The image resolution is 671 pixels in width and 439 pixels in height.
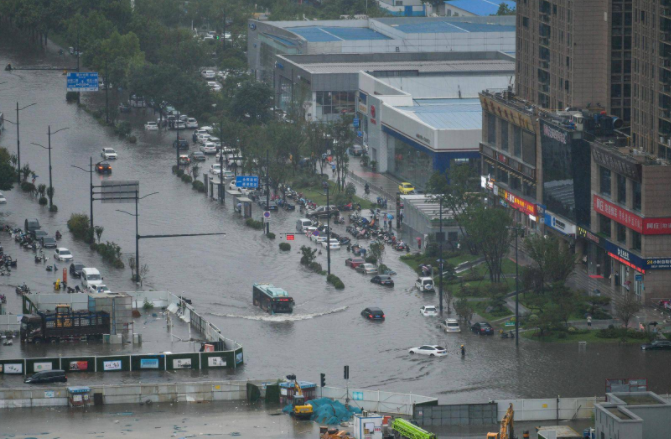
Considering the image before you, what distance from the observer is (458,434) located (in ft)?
333

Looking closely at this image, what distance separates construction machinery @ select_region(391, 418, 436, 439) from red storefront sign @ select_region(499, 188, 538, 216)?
58.9 m

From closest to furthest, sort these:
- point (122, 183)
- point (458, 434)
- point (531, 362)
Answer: point (458, 434) < point (531, 362) < point (122, 183)

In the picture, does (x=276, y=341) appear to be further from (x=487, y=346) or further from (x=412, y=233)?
(x=412, y=233)

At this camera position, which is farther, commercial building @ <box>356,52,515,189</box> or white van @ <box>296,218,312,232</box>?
commercial building @ <box>356,52,515,189</box>

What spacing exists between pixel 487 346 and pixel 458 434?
2492cm

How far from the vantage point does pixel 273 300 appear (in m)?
136

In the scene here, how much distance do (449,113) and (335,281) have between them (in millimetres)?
47084

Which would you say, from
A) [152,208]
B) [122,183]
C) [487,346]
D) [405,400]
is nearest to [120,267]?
[122,183]

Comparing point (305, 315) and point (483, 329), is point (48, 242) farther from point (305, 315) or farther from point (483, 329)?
point (483, 329)

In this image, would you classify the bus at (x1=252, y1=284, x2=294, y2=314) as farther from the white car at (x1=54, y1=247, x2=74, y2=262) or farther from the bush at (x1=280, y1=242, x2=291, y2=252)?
the white car at (x1=54, y1=247, x2=74, y2=262)

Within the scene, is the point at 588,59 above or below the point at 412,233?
above

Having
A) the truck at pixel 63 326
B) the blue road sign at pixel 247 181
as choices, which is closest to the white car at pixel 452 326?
the truck at pixel 63 326

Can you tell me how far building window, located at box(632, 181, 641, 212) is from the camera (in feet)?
439

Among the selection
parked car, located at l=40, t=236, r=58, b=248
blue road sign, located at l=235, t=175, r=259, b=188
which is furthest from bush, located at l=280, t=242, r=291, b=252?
parked car, located at l=40, t=236, r=58, b=248
